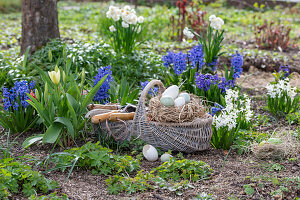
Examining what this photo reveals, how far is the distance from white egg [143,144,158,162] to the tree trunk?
3187mm

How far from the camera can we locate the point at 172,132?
341 centimetres

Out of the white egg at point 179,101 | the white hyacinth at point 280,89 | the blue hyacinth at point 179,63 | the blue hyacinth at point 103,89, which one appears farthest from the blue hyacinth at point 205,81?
the blue hyacinth at point 103,89

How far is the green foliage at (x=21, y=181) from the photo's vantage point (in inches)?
98.8

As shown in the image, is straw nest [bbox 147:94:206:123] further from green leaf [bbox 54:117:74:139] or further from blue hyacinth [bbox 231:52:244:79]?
blue hyacinth [bbox 231:52:244:79]

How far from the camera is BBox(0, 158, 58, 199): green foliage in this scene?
2.51 meters

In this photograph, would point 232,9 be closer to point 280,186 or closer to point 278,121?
point 278,121

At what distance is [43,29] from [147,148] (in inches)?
128

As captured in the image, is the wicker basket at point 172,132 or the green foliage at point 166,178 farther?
the wicker basket at point 172,132

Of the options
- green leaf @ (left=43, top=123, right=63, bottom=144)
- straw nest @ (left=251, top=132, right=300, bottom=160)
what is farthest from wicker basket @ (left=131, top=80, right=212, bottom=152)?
green leaf @ (left=43, top=123, right=63, bottom=144)

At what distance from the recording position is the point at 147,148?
337 cm

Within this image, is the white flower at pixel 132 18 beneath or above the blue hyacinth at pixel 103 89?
above

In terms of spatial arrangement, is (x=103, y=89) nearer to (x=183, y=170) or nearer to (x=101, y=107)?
(x=101, y=107)

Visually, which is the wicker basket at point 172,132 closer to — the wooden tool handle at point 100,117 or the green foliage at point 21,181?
the wooden tool handle at point 100,117

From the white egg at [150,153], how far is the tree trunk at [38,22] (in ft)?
10.5
